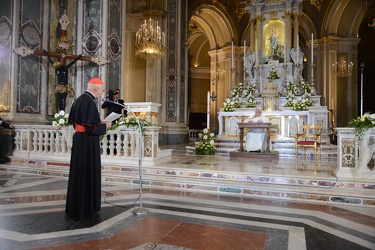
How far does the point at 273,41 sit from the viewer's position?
14.5 meters

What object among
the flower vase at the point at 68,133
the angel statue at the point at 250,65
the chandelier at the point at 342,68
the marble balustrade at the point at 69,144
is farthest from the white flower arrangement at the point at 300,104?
the flower vase at the point at 68,133

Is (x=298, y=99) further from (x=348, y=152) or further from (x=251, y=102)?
(x=348, y=152)

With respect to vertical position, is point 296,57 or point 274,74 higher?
point 296,57

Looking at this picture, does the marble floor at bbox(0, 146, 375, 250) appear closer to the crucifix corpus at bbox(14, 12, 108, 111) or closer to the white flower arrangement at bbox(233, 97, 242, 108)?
the crucifix corpus at bbox(14, 12, 108, 111)

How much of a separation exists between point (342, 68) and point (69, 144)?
15.0m

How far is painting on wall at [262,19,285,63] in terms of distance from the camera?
14438 millimetres

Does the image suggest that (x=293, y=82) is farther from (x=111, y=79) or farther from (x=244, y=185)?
(x=244, y=185)

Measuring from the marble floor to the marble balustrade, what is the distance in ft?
5.85

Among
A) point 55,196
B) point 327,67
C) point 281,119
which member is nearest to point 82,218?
point 55,196

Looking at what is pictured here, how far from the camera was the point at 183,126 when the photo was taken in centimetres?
1504

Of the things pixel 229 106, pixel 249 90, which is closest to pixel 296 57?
pixel 249 90

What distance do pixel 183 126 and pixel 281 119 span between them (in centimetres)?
511

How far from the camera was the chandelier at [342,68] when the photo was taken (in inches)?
631

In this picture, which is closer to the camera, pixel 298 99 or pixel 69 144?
pixel 69 144
